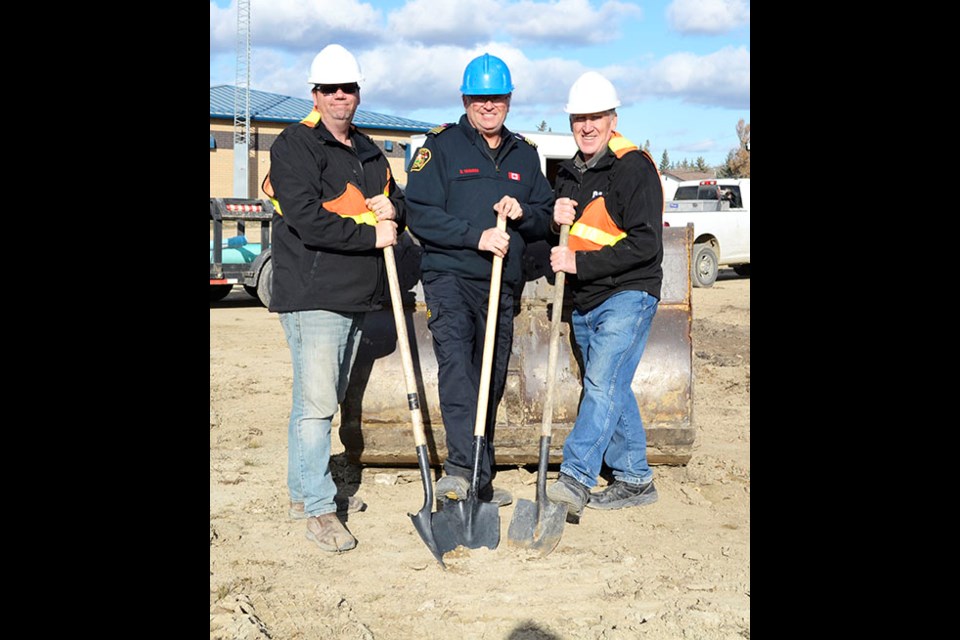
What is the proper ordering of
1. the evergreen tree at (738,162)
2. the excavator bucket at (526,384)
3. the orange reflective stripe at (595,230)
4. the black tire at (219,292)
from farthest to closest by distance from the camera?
the evergreen tree at (738,162)
the black tire at (219,292)
the excavator bucket at (526,384)
the orange reflective stripe at (595,230)

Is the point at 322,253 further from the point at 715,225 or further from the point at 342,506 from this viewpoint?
the point at 715,225

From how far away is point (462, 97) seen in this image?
16.5ft

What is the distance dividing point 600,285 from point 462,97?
1216mm

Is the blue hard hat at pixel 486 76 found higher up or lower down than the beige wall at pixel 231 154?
lower down

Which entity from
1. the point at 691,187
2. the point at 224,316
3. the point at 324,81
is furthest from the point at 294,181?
the point at 691,187

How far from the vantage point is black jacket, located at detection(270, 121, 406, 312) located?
15.0 ft

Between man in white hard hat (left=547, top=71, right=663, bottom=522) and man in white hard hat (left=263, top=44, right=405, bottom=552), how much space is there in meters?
1.03

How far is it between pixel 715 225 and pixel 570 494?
44.6 feet

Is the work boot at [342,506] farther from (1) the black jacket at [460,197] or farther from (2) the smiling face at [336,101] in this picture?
(2) the smiling face at [336,101]

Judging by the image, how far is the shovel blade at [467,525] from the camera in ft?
15.5

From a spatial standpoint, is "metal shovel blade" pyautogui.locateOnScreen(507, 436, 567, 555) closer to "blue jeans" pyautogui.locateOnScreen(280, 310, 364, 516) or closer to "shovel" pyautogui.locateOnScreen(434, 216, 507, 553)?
"shovel" pyautogui.locateOnScreen(434, 216, 507, 553)

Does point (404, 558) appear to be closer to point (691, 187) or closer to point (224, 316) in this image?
point (224, 316)

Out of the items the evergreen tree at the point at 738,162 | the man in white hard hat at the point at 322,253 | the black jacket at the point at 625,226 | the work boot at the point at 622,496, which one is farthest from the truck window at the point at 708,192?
the evergreen tree at the point at 738,162

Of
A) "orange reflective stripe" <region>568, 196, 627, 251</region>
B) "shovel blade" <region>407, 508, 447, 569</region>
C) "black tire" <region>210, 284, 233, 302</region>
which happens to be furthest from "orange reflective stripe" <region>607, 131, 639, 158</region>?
"black tire" <region>210, 284, 233, 302</region>
